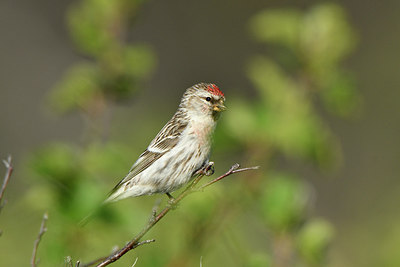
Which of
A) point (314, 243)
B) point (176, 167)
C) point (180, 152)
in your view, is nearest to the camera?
point (176, 167)

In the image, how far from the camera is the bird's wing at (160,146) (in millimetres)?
4160

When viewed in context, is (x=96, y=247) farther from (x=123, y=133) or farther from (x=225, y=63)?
(x=225, y=63)

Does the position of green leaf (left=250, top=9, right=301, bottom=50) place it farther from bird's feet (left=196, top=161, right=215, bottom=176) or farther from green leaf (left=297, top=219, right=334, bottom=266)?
bird's feet (left=196, top=161, right=215, bottom=176)

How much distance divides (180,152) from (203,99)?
2.00 feet

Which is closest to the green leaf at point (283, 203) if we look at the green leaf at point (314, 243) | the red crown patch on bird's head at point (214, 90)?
the green leaf at point (314, 243)

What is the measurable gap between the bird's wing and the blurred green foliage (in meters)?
0.74

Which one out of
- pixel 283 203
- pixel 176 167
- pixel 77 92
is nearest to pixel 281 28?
pixel 283 203

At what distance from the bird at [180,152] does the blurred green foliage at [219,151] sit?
772 millimetres

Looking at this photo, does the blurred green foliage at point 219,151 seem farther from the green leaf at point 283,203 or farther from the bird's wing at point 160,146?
the bird's wing at point 160,146

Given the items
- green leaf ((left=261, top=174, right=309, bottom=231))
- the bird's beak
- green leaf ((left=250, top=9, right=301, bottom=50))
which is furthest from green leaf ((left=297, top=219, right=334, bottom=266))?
the bird's beak

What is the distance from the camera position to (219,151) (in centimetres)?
552

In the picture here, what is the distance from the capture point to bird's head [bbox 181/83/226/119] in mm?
3518

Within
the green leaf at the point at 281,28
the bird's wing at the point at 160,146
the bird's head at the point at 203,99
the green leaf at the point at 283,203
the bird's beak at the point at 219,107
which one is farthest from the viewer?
the green leaf at the point at 281,28

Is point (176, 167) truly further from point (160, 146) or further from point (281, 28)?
point (281, 28)
